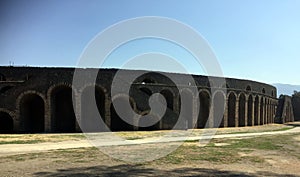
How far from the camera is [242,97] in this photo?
37.0m

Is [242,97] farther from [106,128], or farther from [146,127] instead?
[106,128]

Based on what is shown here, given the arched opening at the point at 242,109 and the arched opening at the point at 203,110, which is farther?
the arched opening at the point at 242,109

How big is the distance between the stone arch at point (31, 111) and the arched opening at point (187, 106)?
12.2m

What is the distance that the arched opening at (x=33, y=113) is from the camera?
23250 millimetres

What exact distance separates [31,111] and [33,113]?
0.26 metres

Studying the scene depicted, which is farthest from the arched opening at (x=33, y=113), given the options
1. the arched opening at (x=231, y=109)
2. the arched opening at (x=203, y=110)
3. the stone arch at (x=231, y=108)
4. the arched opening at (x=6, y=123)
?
the arched opening at (x=231, y=109)

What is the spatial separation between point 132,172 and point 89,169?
1.25 m

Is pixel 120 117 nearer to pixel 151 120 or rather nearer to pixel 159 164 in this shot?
pixel 151 120

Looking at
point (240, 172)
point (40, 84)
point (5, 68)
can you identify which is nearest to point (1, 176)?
point (240, 172)

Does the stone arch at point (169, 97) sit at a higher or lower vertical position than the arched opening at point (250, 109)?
higher

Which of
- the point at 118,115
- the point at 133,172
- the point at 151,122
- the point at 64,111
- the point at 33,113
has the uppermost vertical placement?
the point at 64,111

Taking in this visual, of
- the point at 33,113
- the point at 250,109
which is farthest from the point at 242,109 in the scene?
the point at 33,113

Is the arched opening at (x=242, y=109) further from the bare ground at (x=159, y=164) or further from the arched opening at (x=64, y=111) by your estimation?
the bare ground at (x=159, y=164)

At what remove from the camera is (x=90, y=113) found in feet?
77.1
